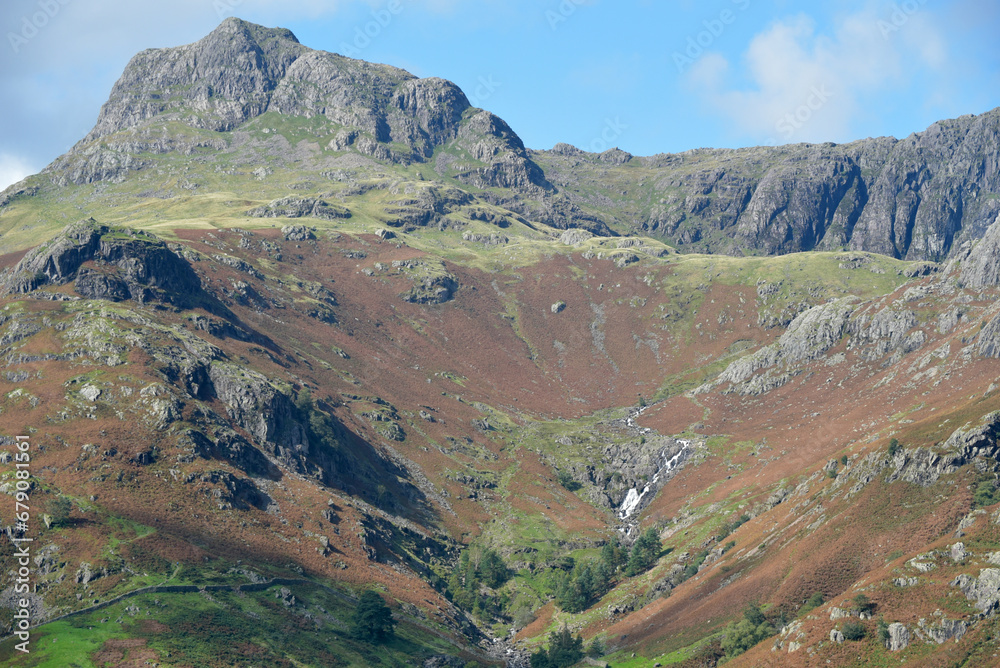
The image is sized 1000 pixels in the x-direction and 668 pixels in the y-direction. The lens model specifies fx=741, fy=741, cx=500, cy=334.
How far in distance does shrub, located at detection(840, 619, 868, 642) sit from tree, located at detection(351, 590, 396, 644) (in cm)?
6384

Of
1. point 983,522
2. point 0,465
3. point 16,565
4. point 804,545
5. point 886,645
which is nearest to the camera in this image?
point 886,645

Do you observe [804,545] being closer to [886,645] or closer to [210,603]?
[886,645]

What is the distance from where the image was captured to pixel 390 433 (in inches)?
7416

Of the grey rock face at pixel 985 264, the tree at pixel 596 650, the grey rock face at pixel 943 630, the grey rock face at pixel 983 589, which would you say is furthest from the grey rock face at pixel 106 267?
the grey rock face at pixel 985 264

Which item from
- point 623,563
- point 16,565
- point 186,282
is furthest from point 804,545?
point 186,282

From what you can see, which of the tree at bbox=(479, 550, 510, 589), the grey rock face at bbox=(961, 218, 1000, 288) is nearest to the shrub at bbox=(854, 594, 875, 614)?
the tree at bbox=(479, 550, 510, 589)

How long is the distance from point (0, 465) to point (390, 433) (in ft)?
300

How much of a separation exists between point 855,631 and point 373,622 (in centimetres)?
6621

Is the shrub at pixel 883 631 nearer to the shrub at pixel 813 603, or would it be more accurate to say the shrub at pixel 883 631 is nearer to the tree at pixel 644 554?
the shrub at pixel 813 603

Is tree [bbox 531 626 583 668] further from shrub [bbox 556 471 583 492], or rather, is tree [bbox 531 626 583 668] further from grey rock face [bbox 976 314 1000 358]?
grey rock face [bbox 976 314 1000 358]

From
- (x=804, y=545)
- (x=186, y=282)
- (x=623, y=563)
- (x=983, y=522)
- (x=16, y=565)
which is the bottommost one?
(x=623, y=563)

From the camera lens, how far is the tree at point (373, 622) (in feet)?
358

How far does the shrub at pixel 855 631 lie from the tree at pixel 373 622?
6384 cm

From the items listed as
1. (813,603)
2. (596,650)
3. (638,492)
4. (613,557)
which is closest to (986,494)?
(813,603)
